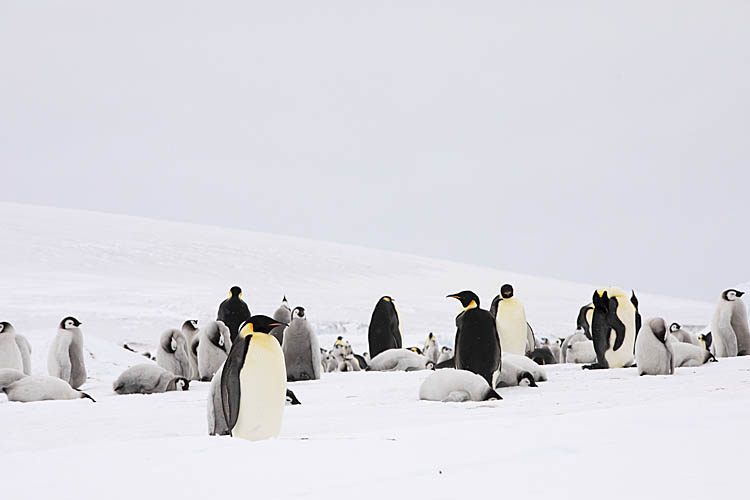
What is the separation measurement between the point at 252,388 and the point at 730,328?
7.39 meters

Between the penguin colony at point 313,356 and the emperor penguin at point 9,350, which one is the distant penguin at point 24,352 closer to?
the penguin colony at point 313,356

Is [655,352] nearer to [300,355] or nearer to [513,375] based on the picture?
[513,375]

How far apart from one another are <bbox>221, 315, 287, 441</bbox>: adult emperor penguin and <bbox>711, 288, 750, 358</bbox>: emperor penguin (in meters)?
7.10

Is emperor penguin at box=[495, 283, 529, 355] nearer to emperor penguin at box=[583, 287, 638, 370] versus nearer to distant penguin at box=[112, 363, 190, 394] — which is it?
emperor penguin at box=[583, 287, 638, 370]

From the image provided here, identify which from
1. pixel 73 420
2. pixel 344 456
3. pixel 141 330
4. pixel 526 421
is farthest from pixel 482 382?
pixel 141 330

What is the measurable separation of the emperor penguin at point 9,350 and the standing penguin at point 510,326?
15.2 ft

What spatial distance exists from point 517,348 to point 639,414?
5.23 meters

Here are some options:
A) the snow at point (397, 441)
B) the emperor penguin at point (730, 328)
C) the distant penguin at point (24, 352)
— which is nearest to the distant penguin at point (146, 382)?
the snow at point (397, 441)

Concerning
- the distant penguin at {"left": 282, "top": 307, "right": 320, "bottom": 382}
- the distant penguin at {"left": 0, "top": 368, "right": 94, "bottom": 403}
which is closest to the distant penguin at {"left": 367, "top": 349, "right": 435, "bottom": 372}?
the distant penguin at {"left": 282, "top": 307, "right": 320, "bottom": 382}

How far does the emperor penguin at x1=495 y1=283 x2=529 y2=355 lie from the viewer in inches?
339

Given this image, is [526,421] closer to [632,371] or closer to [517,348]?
[632,371]

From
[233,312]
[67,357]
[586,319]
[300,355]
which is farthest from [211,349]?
[586,319]

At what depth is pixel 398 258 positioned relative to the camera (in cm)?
3067

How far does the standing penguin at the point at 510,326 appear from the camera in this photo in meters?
8.62
